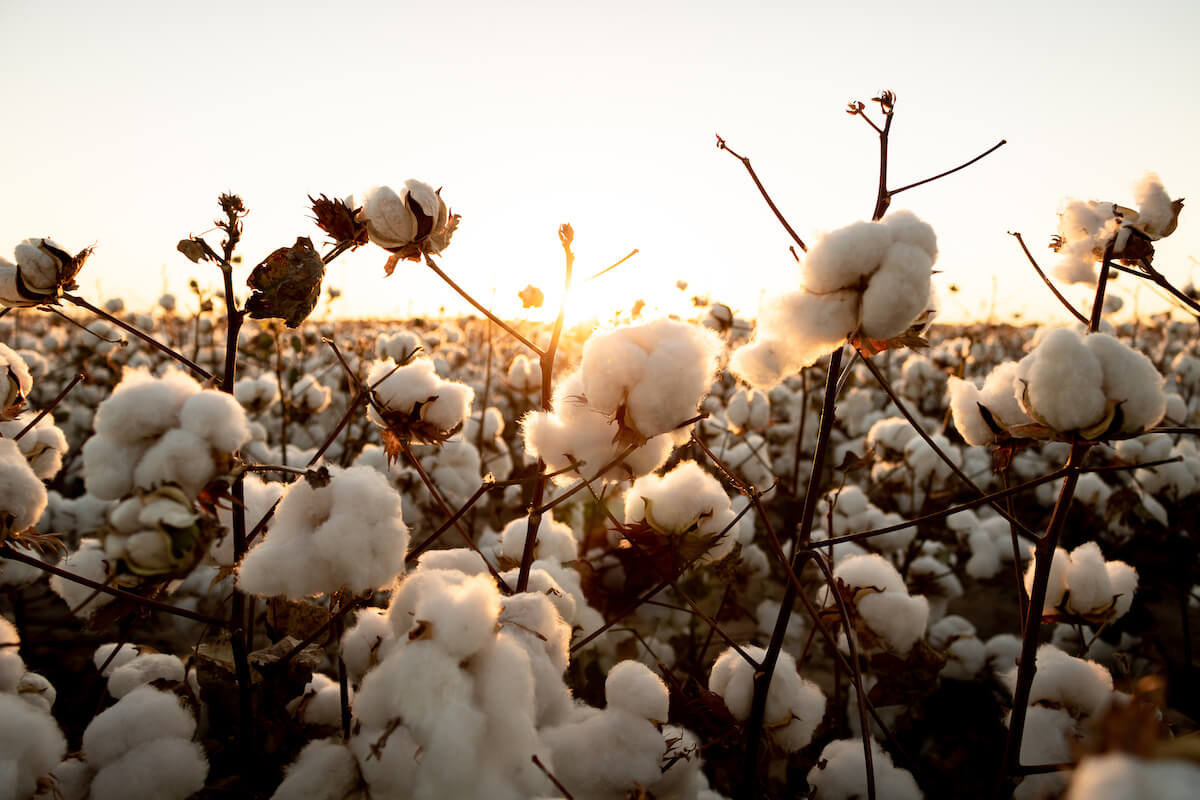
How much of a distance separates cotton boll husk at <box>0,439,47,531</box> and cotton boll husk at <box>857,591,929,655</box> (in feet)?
5.39

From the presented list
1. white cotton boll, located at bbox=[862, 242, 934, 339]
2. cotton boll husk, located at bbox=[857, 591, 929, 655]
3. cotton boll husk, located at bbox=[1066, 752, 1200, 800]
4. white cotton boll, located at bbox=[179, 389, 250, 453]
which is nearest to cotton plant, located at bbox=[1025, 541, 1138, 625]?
cotton boll husk, located at bbox=[857, 591, 929, 655]

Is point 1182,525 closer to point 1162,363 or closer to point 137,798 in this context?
point 137,798

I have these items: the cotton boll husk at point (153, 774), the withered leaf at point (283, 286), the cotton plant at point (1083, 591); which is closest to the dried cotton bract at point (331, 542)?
the withered leaf at point (283, 286)

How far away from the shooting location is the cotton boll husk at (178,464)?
2.67 feet

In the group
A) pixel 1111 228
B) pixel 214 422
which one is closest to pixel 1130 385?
pixel 1111 228

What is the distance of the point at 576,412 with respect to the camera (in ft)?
3.79

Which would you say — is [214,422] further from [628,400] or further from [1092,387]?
[1092,387]

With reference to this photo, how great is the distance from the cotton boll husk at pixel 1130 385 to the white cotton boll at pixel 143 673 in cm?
186

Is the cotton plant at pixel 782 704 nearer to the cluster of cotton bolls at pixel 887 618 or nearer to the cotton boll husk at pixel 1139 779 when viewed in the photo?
the cluster of cotton bolls at pixel 887 618

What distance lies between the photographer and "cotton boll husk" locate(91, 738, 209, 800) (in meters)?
1.13

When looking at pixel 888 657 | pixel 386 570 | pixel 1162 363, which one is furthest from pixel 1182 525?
pixel 1162 363

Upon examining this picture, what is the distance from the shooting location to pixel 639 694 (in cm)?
126

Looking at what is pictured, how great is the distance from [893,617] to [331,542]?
1304 mm

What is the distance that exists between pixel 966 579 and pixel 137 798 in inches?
161
